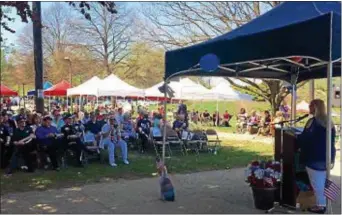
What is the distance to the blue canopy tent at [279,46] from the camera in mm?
4961

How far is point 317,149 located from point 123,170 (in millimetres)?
4841

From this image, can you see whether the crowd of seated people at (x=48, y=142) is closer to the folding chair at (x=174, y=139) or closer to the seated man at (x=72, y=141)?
the seated man at (x=72, y=141)

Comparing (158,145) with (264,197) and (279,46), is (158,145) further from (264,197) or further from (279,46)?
(279,46)

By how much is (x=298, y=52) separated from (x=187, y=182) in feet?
13.5

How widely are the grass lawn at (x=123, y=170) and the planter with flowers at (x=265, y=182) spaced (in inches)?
130

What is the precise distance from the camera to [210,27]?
933 inches

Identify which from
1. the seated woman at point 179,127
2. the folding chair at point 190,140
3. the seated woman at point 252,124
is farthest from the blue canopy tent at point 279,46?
the seated woman at point 252,124

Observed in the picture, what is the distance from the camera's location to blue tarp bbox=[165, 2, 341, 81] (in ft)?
16.3

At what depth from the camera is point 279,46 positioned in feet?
18.0

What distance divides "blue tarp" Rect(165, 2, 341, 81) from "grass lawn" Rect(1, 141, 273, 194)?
9.63 feet

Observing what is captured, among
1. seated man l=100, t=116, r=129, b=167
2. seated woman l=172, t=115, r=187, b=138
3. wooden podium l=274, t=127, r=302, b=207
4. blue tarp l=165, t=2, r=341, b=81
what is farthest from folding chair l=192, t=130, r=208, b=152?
wooden podium l=274, t=127, r=302, b=207

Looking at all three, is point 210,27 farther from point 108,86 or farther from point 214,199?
point 214,199

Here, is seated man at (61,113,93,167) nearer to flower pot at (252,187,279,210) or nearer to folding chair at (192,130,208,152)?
folding chair at (192,130,208,152)

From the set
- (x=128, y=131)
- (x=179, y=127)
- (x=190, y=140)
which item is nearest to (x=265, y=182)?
(x=190, y=140)
